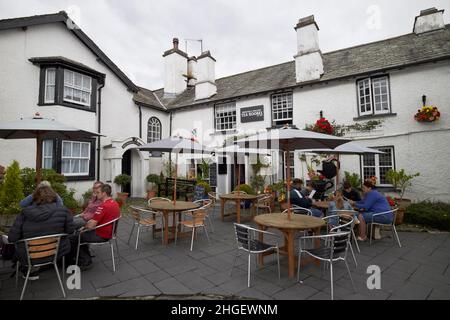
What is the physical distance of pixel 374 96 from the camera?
1056 centimetres

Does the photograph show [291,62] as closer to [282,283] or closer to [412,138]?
[412,138]

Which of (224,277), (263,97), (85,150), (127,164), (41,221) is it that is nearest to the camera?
(41,221)

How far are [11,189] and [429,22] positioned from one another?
1858cm

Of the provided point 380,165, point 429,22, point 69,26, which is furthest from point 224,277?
point 429,22

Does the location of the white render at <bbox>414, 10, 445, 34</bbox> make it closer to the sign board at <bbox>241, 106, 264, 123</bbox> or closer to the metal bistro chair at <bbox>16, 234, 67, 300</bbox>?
the sign board at <bbox>241, 106, 264, 123</bbox>

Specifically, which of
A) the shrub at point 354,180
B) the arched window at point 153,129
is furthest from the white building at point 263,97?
the shrub at point 354,180

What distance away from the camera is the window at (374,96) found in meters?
10.4

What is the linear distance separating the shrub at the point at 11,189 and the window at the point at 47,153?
255cm

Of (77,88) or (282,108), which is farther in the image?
(282,108)

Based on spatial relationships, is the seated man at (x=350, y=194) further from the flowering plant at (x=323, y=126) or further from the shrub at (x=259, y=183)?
the shrub at (x=259, y=183)

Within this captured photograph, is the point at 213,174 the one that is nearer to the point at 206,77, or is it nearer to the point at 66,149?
the point at 206,77

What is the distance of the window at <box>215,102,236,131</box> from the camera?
14531mm

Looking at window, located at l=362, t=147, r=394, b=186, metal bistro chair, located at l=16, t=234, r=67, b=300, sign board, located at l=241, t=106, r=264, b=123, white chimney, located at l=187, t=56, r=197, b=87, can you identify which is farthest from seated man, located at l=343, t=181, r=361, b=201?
white chimney, located at l=187, t=56, r=197, b=87

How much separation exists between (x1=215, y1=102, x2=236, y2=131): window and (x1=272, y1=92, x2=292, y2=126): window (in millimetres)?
2491
